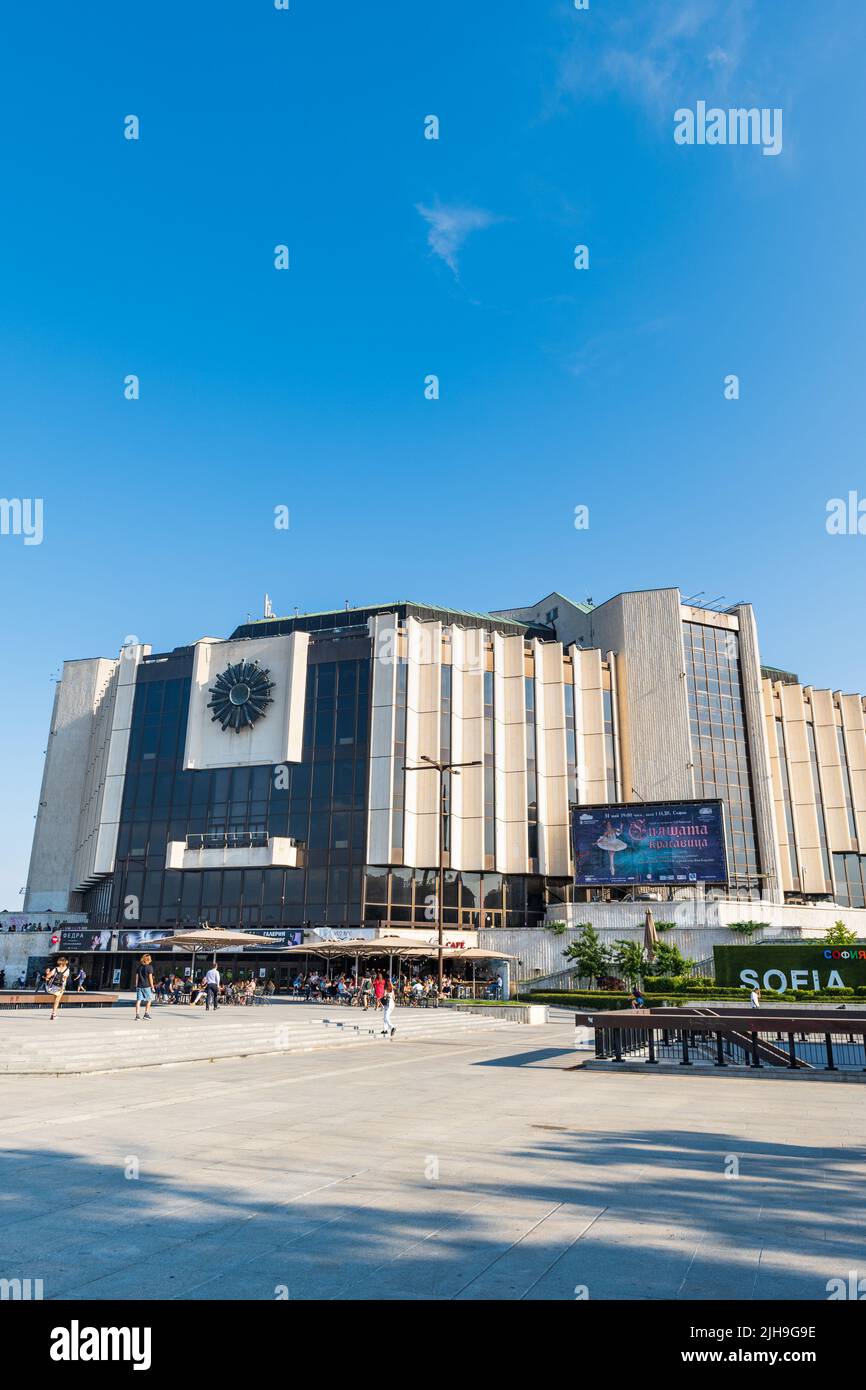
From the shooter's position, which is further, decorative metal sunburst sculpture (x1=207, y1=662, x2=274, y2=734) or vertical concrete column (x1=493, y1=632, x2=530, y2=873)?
decorative metal sunburst sculpture (x1=207, y1=662, x2=274, y2=734)

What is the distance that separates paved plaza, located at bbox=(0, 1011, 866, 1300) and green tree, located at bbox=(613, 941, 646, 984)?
99.4 feet

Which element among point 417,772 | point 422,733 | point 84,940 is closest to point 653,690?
point 422,733

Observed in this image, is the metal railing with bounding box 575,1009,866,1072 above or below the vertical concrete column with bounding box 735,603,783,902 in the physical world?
below

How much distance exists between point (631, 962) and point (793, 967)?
966cm

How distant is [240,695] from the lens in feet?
188

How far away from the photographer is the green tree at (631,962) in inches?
1729

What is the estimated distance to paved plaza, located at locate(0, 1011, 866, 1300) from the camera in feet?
18.3

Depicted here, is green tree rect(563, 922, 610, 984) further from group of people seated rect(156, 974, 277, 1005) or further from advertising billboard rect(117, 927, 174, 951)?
advertising billboard rect(117, 927, 174, 951)

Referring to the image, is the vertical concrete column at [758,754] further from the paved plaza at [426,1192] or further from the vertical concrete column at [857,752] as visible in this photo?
the paved plaza at [426,1192]

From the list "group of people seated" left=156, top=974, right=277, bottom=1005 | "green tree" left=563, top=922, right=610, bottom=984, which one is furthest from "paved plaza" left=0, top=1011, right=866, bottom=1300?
"green tree" left=563, top=922, right=610, bottom=984

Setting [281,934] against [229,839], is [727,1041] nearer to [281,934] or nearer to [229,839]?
[281,934]

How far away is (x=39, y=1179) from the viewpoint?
8.01 m
